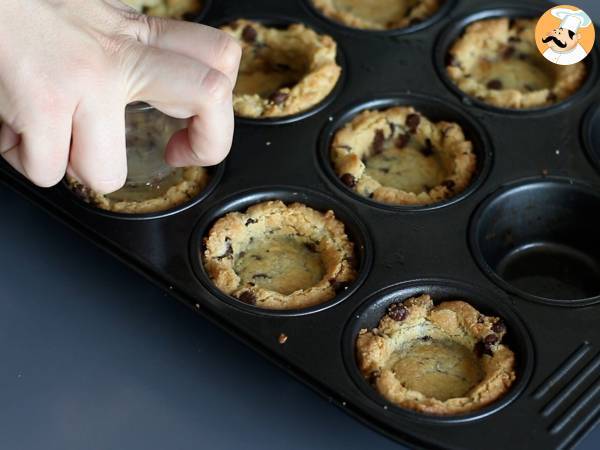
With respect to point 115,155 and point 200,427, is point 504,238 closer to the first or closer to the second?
point 200,427

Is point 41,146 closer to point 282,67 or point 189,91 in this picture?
point 189,91

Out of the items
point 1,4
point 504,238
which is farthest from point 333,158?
point 1,4

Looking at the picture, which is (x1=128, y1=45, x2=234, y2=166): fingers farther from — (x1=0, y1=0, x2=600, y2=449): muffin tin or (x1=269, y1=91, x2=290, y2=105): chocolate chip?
(x1=269, y1=91, x2=290, y2=105): chocolate chip

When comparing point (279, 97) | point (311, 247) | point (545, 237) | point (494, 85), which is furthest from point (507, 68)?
point (311, 247)

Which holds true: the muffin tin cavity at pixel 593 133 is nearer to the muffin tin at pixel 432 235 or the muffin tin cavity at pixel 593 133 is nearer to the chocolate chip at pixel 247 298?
the muffin tin at pixel 432 235

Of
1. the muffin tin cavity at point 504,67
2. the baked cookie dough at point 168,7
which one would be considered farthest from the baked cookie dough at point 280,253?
the baked cookie dough at point 168,7

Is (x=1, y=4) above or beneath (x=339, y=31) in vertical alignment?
above

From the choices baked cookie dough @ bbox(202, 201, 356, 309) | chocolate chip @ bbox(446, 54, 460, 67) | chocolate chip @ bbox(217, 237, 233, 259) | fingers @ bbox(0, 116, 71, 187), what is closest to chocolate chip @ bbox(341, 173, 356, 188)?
baked cookie dough @ bbox(202, 201, 356, 309)
